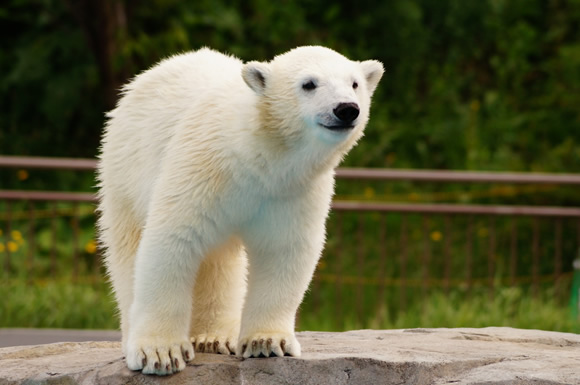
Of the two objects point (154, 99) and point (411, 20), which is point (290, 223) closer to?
point (154, 99)

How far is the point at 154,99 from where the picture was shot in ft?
15.9

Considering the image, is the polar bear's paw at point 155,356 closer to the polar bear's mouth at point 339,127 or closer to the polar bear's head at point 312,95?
the polar bear's head at point 312,95

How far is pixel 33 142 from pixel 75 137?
527mm

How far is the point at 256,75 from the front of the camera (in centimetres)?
425

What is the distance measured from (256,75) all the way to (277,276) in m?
0.87

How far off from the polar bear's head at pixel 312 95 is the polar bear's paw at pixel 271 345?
0.87 metres

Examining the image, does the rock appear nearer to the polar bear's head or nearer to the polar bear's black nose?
the polar bear's head

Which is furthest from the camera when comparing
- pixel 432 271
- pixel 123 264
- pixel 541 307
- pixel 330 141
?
pixel 432 271

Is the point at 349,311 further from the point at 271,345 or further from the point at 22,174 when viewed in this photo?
the point at 271,345

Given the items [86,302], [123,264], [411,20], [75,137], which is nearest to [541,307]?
[86,302]

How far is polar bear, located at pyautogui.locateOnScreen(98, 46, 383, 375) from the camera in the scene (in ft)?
13.7

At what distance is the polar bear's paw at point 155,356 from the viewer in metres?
4.23

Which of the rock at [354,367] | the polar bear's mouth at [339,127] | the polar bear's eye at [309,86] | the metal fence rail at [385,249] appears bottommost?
the metal fence rail at [385,249]

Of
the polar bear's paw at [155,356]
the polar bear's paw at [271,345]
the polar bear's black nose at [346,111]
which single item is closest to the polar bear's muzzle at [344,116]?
the polar bear's black nose at [346,111]
